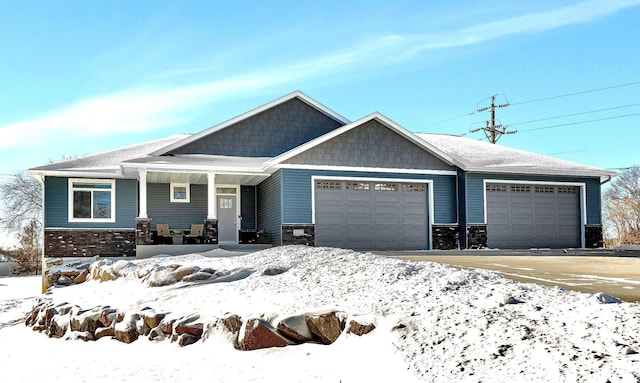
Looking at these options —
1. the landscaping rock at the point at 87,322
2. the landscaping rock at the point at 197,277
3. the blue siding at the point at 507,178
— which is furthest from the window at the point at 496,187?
the landscaping rock at the point at 87,322

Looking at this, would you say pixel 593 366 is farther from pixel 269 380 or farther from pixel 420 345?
pixel 269 380

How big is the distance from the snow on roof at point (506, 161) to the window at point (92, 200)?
38.3 feet

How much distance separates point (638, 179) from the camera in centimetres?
4212

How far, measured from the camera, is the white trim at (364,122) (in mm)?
18331

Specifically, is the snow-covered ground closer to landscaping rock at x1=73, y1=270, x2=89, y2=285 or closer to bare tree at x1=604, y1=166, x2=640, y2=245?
landscaping rock at x1=73, y1=270, x2=89, y2=285

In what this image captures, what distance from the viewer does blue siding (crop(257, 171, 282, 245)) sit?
1855cm

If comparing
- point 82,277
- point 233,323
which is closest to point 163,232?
point 82,277

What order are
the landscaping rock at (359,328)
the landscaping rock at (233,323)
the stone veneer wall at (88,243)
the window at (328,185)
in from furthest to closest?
the stone veneer wall at (88,243)
the window at (328,185)
the landscaping rock at (233,323)
the landscaping rock at (359,328)

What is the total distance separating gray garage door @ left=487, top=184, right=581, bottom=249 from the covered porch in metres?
8.05

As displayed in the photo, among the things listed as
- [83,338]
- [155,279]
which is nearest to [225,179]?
[155,279]

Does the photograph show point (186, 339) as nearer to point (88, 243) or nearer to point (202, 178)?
point (202, 178)

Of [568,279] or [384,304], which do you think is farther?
[568,279]

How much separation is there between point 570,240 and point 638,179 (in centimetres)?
2434

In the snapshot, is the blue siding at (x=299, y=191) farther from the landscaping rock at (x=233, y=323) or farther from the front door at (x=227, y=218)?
the landscaping rock at (x=233, y=323)
